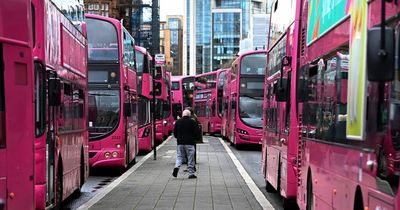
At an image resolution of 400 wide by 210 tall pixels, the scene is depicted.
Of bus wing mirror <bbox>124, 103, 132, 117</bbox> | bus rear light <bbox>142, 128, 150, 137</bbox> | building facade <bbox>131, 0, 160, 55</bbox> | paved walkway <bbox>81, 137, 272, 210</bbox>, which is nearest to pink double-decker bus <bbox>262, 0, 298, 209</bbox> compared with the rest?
paved walkway <bbox>81, 137, 272, 210</bbox>

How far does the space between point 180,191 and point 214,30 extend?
121m

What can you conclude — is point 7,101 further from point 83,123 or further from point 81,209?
point 83,123

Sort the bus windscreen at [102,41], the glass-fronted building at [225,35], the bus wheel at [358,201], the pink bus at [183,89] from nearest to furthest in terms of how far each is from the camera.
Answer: the bus wheel at [358,201] → the bus windscreen at [102,41] → the pink bus at [183,89] → the glass-fronted building at [225,35]

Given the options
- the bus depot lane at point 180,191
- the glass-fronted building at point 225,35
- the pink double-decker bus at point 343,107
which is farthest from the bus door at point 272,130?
the glass-fronted building at point 225,35

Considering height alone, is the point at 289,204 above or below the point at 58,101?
below

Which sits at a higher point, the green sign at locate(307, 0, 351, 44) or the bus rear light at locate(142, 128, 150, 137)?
the green sign at locate(307, 0, 351, 44)

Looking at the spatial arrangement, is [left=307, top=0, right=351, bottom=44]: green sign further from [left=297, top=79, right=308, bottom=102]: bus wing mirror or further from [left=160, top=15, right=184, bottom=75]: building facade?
[left=160, top=15, right=184, bottom=75]: building facade

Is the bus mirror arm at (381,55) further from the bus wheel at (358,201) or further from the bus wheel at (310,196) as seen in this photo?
the bus wheel at (310,196)

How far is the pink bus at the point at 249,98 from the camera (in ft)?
101

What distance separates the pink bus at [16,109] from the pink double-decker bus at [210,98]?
36.8 metres

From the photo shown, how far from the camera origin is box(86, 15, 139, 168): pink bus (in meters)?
18.8

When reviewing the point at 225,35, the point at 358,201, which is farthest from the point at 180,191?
the point at 225,35

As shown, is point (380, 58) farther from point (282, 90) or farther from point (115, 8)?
point (115, 8)

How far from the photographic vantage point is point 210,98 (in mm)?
49250
